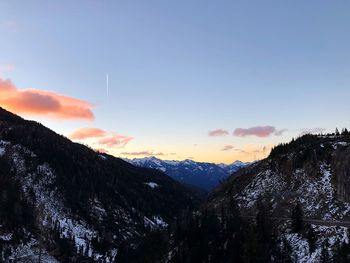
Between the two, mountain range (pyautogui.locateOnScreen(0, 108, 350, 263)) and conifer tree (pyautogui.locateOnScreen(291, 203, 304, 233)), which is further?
conifer tree (pyautogui.locateOnScreen(291, 203, 304, 233))

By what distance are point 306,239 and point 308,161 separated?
33.6m

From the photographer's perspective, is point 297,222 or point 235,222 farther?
point 235,222

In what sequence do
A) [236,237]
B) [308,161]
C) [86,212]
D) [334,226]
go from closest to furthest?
1. [334,226]
2. [236,237]
3. [308,161]
4. [86,212]

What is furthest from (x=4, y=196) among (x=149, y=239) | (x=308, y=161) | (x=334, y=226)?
(x=334, y=226)

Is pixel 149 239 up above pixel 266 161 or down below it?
below

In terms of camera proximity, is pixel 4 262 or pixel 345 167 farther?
pixel 4 262

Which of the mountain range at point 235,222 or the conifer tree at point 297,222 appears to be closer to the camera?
the mountain range at point 235,222

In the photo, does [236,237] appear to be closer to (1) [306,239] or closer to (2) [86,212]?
(1) [306,239]

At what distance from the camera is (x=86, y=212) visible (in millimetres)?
193250

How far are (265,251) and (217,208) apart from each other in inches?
1623

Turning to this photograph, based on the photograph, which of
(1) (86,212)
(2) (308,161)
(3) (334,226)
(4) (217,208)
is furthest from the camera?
(1) (86,212)

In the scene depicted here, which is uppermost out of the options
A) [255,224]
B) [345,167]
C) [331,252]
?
[345,167]

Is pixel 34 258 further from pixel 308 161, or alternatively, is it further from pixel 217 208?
pixel 308 161

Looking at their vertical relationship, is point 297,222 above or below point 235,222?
below
